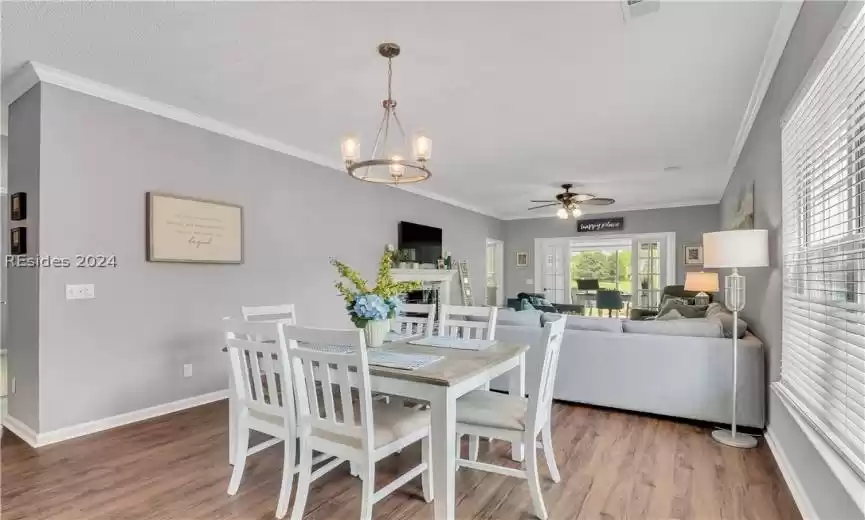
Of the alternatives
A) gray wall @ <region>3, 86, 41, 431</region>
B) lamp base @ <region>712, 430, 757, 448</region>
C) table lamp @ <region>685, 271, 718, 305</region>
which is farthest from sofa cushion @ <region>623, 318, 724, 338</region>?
gray wall @ <region>3, 86, 41, 431</region>

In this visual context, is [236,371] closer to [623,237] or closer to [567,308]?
[567,308]

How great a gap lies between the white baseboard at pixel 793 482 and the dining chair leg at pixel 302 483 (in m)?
2.23

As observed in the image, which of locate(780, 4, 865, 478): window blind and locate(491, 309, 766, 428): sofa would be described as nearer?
locate(780, 4, 865, 478): window blind

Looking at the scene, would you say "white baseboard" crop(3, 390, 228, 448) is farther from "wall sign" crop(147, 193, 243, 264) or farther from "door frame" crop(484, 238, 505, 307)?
"door frame" crop(484, 238, 505, 307)

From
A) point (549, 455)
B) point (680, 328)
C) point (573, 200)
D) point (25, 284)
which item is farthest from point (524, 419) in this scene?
point (573, 200)

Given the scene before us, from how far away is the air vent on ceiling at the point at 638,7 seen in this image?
7.39ft

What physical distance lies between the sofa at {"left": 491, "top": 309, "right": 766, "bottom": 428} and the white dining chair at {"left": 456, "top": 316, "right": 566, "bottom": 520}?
1119 millimetres

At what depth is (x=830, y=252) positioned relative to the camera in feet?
6.42

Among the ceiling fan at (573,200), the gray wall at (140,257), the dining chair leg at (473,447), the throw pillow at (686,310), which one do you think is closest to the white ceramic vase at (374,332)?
the dining chair leg at (473,447)

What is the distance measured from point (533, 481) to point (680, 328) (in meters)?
2.17

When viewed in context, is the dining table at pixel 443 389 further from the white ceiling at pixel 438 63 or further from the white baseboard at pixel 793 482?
the white ceiling at pixel 438 63

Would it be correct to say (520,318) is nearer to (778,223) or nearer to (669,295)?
(778,223)

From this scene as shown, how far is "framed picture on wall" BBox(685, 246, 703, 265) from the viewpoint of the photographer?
27.6 feet

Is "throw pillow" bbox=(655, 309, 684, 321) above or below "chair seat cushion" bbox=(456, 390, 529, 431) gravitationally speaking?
above
